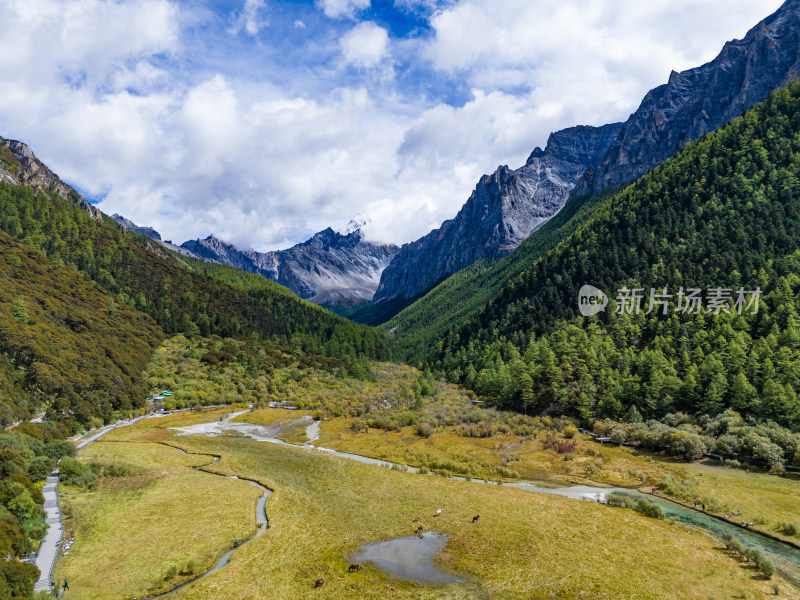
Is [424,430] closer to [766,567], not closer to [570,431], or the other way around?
[570,431]

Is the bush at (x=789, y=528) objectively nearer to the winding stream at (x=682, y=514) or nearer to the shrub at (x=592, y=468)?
the winding stream at (x=682, y=514)

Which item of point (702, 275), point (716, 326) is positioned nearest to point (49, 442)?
point (716, 326)

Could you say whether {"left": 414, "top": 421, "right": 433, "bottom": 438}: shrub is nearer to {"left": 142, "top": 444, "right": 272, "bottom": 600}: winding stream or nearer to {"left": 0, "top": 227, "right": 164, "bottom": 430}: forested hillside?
{"left": 142, "top": 444, "right": 272, "bottom": 600}: winding stream

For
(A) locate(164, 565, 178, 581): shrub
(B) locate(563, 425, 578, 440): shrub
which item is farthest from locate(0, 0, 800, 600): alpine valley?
(B) locate(563, 425, 578, 440): shrub

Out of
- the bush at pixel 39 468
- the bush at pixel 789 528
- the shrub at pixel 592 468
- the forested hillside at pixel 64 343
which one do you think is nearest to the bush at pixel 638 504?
the bush at pixel 789 528

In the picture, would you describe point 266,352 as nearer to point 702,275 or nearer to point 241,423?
point 241,423

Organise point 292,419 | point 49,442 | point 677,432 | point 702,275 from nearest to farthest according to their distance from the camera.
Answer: point 49,442 → point 677,432 → point 292,419 → point 702,275

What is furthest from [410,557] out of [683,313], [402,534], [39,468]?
[683,313]
